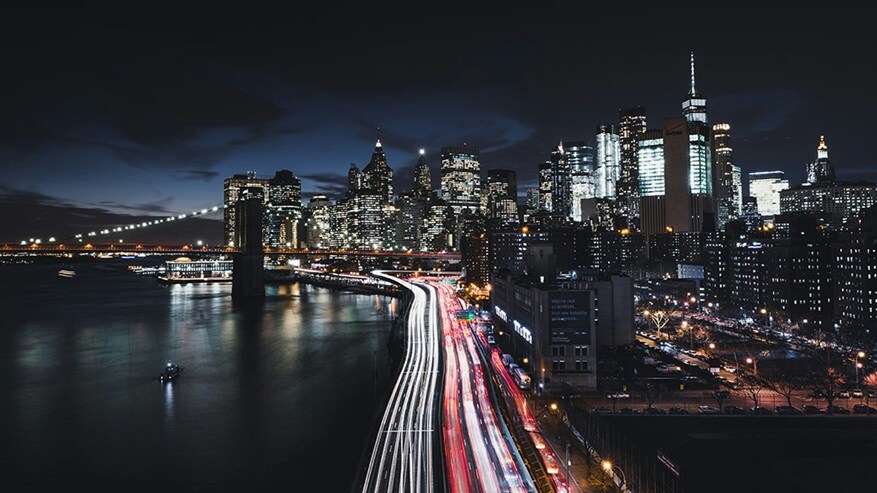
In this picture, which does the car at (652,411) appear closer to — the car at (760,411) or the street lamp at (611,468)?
the car at (760,411)

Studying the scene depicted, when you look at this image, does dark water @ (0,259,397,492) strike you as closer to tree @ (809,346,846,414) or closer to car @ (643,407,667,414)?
car @ (643,407,667,414)

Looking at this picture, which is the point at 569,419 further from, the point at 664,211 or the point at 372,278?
the point at 664,211

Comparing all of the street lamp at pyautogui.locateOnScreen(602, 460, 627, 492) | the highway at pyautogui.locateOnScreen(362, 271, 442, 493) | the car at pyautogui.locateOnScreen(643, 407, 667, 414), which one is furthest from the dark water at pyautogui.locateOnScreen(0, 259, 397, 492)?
the car at pyautogui.locateOnScreen(643, 407, 667, 414)

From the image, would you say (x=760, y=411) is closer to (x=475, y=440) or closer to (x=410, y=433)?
(x=475, y=440)

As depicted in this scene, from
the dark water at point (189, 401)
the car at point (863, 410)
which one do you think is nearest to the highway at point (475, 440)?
the dark water at point (189, 401)

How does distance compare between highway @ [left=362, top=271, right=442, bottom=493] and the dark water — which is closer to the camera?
highway @ [left=362, top=271, right=442, bottom=493]

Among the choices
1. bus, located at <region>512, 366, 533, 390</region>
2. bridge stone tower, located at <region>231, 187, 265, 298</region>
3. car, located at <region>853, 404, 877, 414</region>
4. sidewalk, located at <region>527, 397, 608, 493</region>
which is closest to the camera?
sidewalk, located at <region>527, 397, 608, 493</region>
